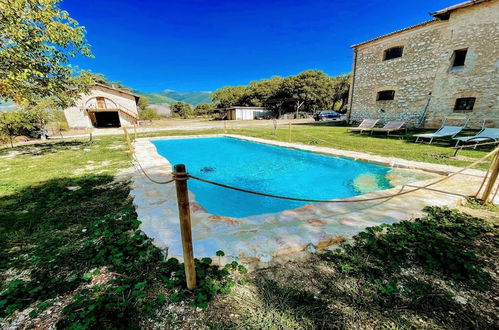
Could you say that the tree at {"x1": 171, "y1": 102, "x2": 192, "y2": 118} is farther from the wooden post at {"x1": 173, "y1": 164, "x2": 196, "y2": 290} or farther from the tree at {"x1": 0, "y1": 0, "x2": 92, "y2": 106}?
the wooden post at {"x1": 173, "y1": 164, "x2": 196, "y2": 290}

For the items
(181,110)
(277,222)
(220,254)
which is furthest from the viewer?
(181,110)

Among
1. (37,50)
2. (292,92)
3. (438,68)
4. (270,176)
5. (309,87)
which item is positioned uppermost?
(309,87)

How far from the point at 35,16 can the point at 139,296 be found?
1022cm

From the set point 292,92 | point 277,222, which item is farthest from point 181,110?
point 277,222

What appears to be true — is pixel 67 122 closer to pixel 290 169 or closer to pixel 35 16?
pixel 35 16

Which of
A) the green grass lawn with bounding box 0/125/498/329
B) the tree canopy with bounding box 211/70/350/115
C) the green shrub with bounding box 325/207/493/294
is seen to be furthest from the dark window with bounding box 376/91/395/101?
the tree canopy with bounding box 211/70/350/115

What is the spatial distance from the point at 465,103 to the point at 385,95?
457 centimetres

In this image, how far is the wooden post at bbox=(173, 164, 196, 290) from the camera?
5.56ft

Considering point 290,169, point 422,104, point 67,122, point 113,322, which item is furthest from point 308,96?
point 113,322

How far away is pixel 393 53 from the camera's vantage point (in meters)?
14.6

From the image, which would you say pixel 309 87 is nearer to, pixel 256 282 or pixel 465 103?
pixel 465 103

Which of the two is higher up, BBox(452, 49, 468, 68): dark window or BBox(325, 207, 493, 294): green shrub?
BBox(452, 49, 468, 68): dark window

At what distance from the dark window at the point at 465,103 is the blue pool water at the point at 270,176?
410 inches

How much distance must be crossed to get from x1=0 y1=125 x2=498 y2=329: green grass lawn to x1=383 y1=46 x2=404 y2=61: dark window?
50.5ft
